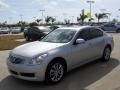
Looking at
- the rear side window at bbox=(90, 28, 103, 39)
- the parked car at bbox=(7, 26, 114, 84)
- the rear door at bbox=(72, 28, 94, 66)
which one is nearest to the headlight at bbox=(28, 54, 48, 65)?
the parked car at bbox=(7, 26, 114, 84)

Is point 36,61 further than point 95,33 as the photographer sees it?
No

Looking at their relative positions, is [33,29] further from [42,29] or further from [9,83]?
[9,83]

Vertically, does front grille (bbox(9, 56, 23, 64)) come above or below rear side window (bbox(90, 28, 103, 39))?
below

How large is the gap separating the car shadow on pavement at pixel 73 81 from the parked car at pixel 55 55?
9.8 inches

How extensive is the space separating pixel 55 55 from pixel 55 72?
49 centimetres

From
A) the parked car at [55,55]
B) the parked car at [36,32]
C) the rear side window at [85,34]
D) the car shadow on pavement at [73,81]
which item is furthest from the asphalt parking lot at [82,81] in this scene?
the parked car at [36,32]

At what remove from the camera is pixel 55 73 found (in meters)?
6.52

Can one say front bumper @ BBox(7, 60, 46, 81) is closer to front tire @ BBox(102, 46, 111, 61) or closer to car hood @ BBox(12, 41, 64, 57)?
car hood @ BBox(12, 41, 64, 57)

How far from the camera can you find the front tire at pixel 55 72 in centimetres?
632

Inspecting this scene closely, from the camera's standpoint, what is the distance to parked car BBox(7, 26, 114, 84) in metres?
6.17

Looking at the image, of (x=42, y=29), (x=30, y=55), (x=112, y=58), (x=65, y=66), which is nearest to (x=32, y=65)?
(x=30, y=55)

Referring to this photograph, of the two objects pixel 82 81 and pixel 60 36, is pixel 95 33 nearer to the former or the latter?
pixel 60 36

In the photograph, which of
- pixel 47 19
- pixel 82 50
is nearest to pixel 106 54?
pixel 82 50

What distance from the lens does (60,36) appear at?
771 centimetres
